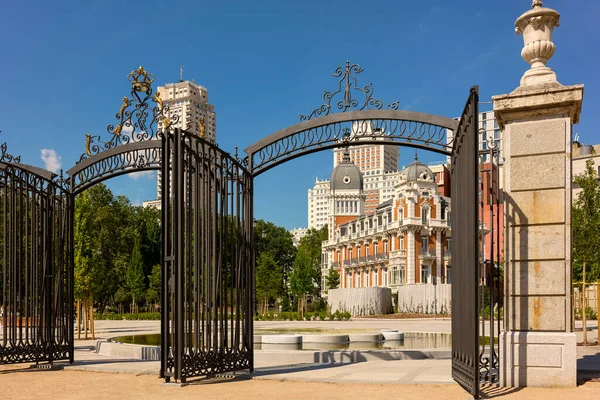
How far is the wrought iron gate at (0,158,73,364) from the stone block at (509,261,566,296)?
803 cm

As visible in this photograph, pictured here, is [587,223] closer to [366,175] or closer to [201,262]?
[201,262]

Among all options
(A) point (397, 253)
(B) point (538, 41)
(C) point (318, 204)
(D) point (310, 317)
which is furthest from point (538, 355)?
(C) point (318, 204)

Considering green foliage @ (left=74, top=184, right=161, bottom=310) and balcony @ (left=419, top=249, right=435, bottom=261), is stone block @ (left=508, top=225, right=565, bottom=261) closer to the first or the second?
green foliage @ (left=74, top=184, right=161, bottom=310)

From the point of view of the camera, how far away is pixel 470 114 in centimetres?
771

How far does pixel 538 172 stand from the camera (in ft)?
27.1

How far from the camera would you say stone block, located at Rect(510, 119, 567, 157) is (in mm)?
8219

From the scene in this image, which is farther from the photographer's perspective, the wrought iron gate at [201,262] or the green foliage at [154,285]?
the green foliage at [154,285]

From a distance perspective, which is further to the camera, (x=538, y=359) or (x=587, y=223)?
(x=587, y=223)

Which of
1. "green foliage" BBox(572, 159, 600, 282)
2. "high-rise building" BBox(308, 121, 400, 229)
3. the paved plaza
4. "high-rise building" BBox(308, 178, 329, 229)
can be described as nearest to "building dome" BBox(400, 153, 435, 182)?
"green foliage" BBox(572, 159, 600, 282)

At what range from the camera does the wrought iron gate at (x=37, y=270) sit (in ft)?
38.3

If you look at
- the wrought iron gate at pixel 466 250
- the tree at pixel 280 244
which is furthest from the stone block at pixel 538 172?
the tree at pixel 280 244

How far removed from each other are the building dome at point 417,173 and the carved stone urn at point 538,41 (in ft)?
152

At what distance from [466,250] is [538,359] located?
5.37 ft

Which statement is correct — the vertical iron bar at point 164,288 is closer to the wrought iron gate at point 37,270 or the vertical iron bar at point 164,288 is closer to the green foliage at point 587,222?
the wrought iron gate at point 37,270
